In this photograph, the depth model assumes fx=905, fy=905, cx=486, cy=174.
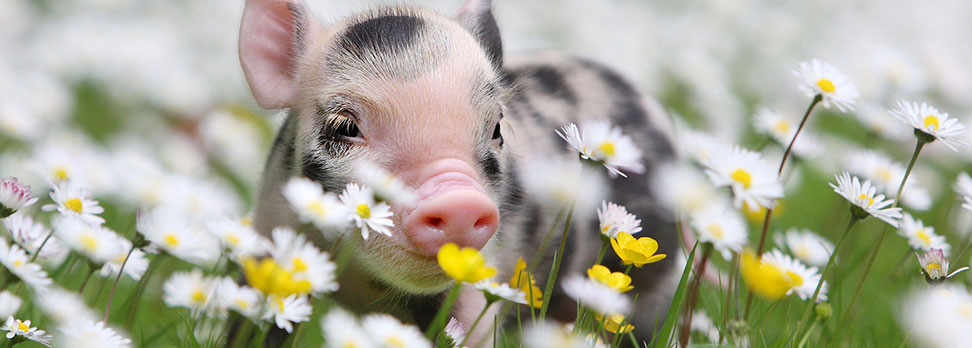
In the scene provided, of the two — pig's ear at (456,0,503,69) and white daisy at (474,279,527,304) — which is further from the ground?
pig's ear at (456,0,503,69)

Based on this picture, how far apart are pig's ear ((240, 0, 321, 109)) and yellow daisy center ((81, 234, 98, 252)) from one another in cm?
77

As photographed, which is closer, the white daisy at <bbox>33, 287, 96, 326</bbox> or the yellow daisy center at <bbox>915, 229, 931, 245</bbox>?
the white daisy at <bbox>33, 287, 96, 326</bbox>

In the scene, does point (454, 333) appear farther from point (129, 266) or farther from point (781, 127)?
point (781, 127)

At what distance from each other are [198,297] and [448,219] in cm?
61

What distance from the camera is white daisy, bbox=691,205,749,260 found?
1.75 meters

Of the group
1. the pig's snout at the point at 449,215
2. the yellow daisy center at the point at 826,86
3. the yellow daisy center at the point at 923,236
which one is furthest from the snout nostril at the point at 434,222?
the yellow daisy center at the point at 923,236

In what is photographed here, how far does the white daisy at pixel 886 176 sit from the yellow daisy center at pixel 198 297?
1594mm

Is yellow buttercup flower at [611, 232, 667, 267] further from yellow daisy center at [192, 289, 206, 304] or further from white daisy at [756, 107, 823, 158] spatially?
yellow daisy center at [192, 289, 206, 304]

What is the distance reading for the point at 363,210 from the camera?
62.7 inches

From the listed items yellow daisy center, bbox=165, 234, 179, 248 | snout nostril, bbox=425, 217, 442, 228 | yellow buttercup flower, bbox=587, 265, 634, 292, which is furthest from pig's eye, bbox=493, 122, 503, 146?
yellow daisy center, bbox=165, 234, 179, 248

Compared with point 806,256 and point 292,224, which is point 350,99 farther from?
point 806,256

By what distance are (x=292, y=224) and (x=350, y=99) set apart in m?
0.37

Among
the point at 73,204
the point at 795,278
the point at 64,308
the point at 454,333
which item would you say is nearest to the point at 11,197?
the point at 73,204

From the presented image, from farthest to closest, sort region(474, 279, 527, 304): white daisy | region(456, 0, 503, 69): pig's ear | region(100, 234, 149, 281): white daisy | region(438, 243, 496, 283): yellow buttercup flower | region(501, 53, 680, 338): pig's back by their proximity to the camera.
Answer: region(501, 53, 680, 338): pig's back < region(456, 0, 503, 69): pig's ear < region(100, 234, 149, 281): white daisy < region(474, 279, 527, 304): white daisy < region(438, 243, 496, 283): yellow buttercup flower
